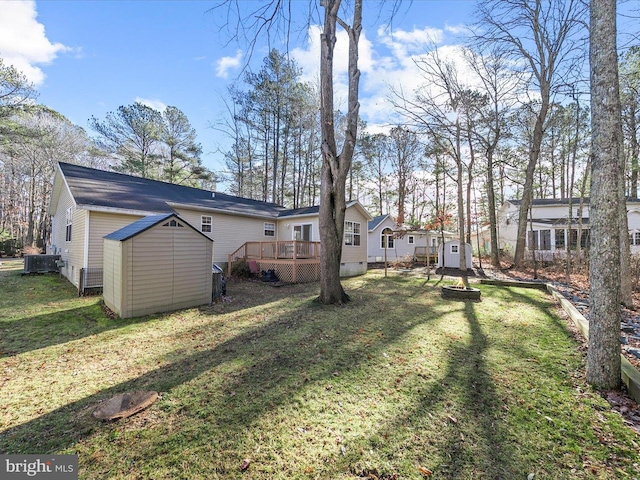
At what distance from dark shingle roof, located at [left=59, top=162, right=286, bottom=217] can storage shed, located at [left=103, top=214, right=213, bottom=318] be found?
136 inches

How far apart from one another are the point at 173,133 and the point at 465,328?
25.3m

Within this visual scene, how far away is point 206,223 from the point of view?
1228 cm

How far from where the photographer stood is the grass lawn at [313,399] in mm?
2098

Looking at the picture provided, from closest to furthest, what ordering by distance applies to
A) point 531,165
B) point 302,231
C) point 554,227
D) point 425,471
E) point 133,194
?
1. point 425,471
2. point 133,194
3. point 531,165
4. point 302,231
5. point 554,227

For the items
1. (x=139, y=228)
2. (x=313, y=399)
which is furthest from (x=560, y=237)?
(x=139, y=228)

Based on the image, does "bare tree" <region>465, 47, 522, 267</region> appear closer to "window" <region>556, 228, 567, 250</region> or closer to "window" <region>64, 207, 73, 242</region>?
"window" <region>556, 228, 567, 250</region>

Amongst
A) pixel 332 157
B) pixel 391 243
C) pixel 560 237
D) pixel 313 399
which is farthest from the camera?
pixel 391 243

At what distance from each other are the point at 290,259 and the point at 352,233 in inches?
168

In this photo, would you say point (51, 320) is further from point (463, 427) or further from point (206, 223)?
point (463, 427)

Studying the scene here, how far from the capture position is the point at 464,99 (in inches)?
559

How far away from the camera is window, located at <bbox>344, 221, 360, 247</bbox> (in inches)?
549

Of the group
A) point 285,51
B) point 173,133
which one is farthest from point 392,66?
point 173,133

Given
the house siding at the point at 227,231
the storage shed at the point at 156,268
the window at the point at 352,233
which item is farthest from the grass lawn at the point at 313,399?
the window at the point at 352,233

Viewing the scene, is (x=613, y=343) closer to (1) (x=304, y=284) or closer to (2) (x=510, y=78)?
(1) (x=304, y=284)
